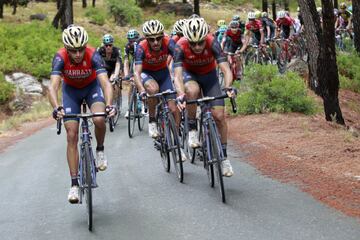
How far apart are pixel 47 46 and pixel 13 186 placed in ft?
67.1

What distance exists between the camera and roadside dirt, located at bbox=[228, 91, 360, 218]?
27.7ft

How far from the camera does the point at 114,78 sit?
14.5 meters

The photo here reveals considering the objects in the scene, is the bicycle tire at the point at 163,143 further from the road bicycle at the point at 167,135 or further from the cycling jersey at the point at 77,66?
the cycling jersey at the point at 77,66

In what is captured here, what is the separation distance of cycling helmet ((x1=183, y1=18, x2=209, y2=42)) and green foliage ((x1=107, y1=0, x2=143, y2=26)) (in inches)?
1814

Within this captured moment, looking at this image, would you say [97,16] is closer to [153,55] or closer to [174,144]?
[153,55]

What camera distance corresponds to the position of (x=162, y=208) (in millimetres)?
8125

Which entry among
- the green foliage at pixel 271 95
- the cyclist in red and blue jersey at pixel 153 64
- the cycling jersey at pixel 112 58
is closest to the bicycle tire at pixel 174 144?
the cyclist in red and blue jersey at pixel 153 64

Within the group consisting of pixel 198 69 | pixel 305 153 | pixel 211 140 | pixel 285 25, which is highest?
pixel 285 25

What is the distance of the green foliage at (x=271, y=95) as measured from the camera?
1519 cm

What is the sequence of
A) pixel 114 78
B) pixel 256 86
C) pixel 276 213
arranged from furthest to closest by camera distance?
pixel 256 86 → pixel 114 78 → pixel 276 213

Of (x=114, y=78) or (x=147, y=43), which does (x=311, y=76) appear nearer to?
(x=114, y=78)

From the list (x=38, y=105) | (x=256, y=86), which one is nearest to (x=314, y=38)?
(x=256, y=86)

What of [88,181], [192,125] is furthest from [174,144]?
[88,181]

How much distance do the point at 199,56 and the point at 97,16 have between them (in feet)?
147
